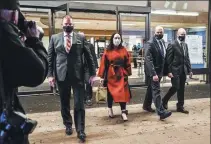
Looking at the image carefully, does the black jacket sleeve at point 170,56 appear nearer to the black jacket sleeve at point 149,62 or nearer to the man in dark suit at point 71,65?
the black jacket sleeve at point 149,62

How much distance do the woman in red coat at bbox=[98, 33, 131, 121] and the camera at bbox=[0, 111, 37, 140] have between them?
146 inches

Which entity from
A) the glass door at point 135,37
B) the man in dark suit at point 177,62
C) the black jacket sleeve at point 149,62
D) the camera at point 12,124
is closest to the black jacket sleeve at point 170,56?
the man in dark suit at point 177,62

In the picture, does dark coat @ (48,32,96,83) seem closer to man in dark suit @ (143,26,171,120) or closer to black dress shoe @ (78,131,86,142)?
black dress shoe @ (78,131,86,142)

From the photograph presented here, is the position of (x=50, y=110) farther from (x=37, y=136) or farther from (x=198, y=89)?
(x=198, y=89)

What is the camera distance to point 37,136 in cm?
435

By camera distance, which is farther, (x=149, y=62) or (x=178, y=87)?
(x=178, y=87)

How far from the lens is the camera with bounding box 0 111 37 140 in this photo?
145 centimetres

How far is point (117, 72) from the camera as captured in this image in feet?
17.1

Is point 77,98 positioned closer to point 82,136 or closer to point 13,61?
point 82,136

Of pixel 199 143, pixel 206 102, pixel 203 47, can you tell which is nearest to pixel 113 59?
pixel 199 143

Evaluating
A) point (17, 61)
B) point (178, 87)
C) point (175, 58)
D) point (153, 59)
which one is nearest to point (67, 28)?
point (153, 59)

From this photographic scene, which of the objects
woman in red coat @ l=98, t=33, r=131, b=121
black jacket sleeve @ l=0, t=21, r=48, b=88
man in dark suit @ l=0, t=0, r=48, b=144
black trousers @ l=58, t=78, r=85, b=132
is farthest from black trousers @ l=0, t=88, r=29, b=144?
woman in red coat @ l=98, t=33, r=131, b=121

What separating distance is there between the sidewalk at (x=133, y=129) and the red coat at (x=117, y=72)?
1.47 feet

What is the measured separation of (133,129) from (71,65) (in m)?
1.42
